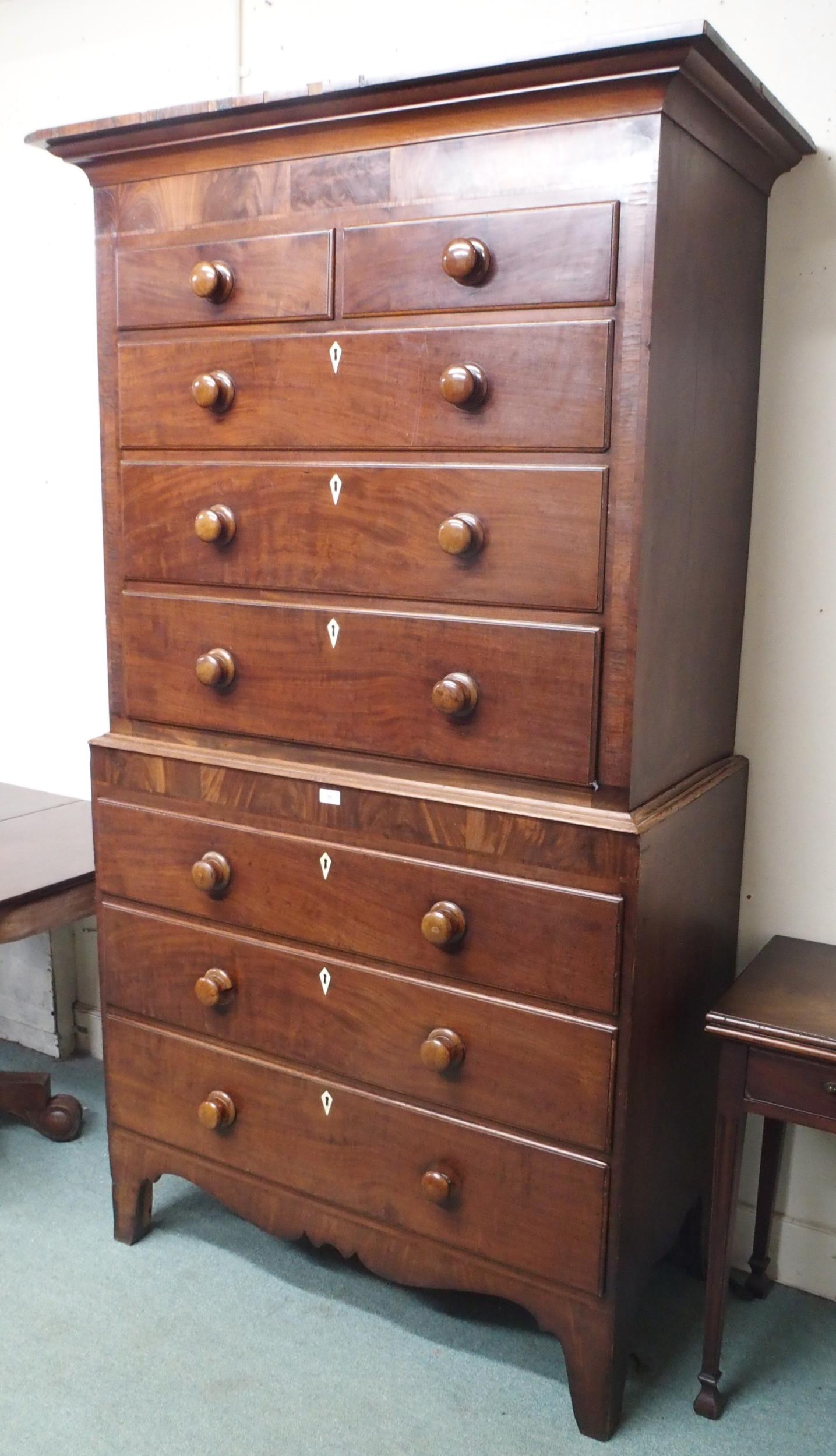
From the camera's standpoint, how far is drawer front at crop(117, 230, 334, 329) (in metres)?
1.97

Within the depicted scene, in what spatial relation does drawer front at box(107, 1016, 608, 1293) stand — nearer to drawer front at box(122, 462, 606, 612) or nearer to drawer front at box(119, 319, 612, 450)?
drawer front at box(122, 462, 606, 612)

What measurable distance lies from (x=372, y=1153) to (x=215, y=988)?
0.41 m

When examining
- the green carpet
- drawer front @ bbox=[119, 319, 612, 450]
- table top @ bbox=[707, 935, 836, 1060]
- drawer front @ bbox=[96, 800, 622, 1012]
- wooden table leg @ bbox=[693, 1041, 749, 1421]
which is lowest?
the green carpet

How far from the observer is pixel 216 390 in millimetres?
2057

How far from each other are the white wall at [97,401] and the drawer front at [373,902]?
25.4 inches

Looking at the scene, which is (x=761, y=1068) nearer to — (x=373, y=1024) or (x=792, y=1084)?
(x=792, y=1084)

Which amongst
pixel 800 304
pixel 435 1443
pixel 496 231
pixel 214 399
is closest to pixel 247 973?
pixel 435 1443

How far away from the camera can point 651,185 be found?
1688 millimetres

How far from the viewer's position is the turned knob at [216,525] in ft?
6.87

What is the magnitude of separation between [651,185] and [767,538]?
2.53 ft

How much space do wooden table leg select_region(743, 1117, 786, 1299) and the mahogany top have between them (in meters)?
1.77

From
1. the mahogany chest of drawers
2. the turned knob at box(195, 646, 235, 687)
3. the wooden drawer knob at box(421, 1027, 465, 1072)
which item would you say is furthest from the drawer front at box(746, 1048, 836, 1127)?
the turned knob at box(195, 646, 235, 687)

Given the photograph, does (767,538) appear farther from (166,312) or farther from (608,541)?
(166,312)

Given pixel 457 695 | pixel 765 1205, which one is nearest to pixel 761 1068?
pixel 765 1205
